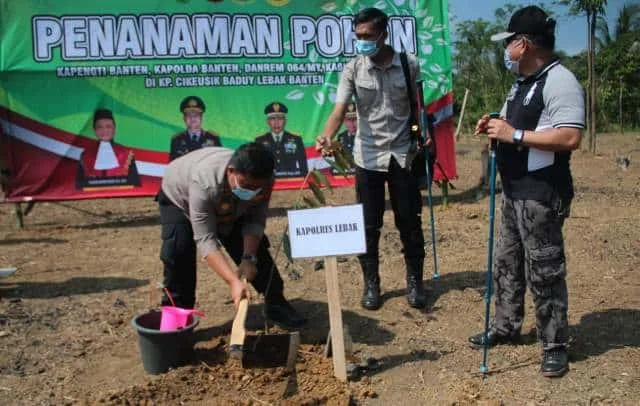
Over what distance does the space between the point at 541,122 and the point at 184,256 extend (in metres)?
2.19

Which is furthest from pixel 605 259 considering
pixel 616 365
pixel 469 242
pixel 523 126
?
pixel 523 126

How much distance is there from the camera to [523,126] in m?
3.42

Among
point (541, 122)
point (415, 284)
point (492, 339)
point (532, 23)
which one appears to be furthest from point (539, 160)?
point (415, 284)

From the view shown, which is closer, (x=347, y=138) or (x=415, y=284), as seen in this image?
(x=415, y=284)

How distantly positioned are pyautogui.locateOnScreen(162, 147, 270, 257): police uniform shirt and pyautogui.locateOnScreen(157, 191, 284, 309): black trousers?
0.30 feet

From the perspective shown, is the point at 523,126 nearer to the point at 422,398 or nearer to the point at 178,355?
the point at 422,398

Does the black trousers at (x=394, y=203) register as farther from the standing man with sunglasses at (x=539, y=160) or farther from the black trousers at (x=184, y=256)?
the standing man with sunglasses at (x=539, y=160)

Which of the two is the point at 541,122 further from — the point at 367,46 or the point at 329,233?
the point at 367,46

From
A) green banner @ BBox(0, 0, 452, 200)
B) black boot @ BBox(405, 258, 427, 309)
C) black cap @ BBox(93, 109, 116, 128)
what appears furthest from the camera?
black cap @ BBox(93, 109, 116, 128)

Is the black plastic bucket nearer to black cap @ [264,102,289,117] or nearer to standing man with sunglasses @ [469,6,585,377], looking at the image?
standing man with sunglasses @ [469,6,585,377]

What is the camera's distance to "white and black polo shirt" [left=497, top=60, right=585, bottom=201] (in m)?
3.22

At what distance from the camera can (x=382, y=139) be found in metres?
4.54

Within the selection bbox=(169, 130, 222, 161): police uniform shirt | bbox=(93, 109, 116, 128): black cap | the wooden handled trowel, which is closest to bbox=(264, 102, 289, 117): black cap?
bbox=(169, 130, 222, 161): police uniform shirt

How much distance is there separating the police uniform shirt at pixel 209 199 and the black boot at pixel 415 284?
1.29m
